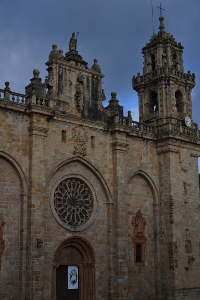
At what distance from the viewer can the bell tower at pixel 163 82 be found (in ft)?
105

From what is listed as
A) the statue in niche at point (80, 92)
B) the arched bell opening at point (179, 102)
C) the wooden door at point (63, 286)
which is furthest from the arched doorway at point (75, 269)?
the arched bell opening at point (179, 102)

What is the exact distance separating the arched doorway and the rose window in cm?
123

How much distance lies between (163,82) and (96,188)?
10362mm

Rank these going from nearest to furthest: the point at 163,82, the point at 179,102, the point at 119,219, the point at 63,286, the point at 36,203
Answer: the point at 36,203
the point at 63,286
the point at 119,219
the point at 163,82
the point at 179,102

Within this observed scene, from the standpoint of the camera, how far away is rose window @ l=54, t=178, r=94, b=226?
82.3 feet

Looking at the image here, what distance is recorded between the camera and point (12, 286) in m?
21.8

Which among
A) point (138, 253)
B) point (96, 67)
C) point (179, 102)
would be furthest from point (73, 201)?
point (179, 102)

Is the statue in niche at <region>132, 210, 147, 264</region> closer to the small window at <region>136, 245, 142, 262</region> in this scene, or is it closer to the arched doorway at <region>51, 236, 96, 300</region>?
the small window at <region>136, 245, 142, 262</region>

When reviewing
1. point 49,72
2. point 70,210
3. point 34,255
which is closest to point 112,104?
point 49,72

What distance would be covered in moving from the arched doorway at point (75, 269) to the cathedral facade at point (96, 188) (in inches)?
2.4

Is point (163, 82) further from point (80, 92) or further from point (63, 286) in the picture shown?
point (63, 286)

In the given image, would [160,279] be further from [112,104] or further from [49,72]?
[49,72]

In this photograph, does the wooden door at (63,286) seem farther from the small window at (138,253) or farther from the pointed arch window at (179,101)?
the pointed arch window at (179,101)

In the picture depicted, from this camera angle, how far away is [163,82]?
32.3m
